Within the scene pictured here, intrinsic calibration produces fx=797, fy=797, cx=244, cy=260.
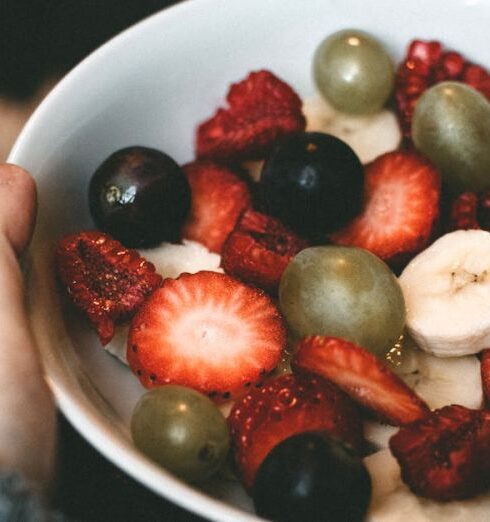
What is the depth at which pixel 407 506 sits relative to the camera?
78 centimetres

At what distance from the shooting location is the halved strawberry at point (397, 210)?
38.3 inches

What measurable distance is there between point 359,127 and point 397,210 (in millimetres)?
186

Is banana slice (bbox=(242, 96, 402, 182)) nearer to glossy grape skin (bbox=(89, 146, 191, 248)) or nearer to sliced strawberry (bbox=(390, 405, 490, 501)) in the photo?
glossy grape skin (bbox=(89, 146, 191, 248))

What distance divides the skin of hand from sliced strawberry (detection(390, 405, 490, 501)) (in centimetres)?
33

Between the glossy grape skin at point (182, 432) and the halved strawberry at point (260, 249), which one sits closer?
the glossy grape skin at point (182, 432)

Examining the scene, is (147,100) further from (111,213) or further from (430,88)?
(430,88)

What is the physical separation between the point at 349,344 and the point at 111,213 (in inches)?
13.2

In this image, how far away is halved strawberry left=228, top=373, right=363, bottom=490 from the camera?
2.55 feet

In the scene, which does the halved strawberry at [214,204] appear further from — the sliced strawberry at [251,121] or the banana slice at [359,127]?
the banana slice at [359,127]


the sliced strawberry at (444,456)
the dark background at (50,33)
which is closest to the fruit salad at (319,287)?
the sliced strawberry at (444,456)

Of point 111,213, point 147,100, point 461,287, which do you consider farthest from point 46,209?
point 461,287

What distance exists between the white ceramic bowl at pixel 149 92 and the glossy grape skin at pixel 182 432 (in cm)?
4

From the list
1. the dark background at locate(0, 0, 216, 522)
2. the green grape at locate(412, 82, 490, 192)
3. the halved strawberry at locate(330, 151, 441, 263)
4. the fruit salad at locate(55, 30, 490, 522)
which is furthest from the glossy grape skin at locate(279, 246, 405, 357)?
the dark background at locate(0, 0, 216, 522)

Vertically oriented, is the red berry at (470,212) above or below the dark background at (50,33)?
below
